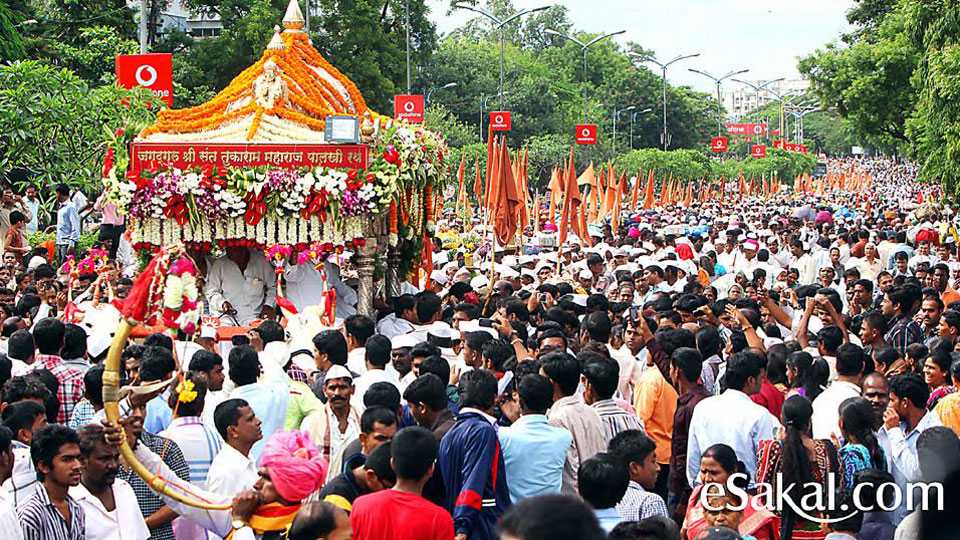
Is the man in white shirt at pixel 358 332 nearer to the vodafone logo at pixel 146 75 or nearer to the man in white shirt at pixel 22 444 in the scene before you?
the man in white shirt at pixel 22 444

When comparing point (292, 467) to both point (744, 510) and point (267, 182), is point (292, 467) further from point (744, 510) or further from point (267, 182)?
point (267, 182)

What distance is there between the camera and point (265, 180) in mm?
13086

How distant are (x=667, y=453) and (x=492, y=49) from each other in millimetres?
77101

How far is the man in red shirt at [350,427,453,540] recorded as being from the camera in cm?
583

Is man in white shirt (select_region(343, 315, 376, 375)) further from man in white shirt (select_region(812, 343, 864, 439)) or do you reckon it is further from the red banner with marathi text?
the red banner with marathi text

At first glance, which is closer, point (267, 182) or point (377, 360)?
point (377, 360)

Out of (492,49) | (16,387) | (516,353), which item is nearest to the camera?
(16,387)

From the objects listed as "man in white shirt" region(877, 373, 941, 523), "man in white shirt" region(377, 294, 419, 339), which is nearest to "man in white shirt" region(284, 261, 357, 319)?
"man in white shirt" region(377, 294, 419, 339)

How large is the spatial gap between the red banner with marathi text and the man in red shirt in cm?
741

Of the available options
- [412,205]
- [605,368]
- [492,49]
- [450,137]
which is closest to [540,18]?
[492,49]

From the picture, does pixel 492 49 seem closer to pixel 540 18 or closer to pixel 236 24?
pixel 540 18

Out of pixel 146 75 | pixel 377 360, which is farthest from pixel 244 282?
pixel 146 75

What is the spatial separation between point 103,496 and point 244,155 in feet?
23.9

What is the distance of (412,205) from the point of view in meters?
14.5
